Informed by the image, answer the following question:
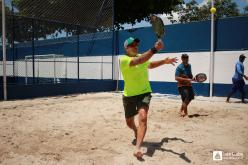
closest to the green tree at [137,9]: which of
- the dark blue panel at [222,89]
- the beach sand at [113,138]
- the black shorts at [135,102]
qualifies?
the dark blue panel at [222,89]

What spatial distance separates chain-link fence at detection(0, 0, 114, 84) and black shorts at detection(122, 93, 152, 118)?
10077 mm

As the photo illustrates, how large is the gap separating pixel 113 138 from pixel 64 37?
1509 cm

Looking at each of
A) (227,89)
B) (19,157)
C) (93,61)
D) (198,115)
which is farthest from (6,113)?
(93,61)

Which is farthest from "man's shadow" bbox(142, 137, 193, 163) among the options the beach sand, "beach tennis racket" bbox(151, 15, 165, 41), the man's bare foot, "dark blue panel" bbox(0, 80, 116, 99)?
"dark blue panel" bbox(0, 80, 116, 99)

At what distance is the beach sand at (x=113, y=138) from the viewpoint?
5.22m

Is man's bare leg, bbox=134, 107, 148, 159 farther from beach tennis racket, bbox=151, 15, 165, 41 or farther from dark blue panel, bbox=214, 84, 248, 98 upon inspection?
dark blue panel, bbox=214, 84, 248, 98

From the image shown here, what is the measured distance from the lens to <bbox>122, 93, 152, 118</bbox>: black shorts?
5.43 metres

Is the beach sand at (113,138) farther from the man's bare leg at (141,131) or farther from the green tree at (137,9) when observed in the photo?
the green tree at (137,9)

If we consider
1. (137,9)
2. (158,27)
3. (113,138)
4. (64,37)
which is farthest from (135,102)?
(137,9)

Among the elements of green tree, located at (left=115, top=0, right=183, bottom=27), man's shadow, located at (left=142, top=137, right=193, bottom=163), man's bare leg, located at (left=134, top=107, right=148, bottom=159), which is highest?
green tree, located at (left=115, top=0, right=183, bottom=27)

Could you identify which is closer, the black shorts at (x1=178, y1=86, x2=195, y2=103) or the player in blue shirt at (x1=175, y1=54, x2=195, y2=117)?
the player in blue shirt at (x1=175, y1=54, x2=195, y2=117)

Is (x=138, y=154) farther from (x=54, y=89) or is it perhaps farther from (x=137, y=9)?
(x=137, y=9)

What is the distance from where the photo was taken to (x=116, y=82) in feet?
64.4

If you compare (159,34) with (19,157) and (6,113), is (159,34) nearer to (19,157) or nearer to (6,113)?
(19,157)
